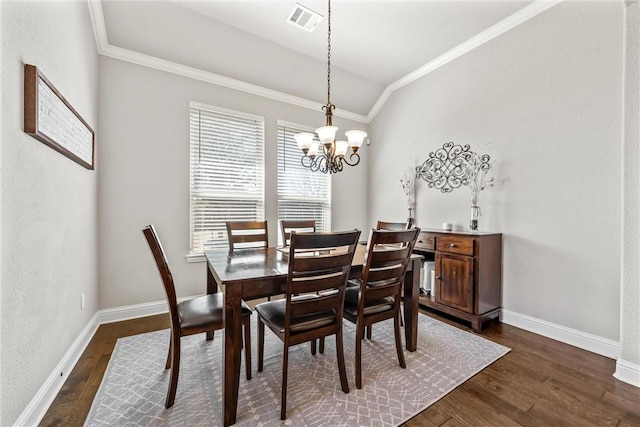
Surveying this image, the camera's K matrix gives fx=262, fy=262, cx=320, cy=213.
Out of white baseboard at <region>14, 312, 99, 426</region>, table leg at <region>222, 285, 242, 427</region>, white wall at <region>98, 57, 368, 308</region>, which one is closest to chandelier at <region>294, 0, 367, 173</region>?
table leg at <region>222, 285, 242, 427</region>

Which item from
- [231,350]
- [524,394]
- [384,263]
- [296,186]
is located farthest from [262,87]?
[524,394]

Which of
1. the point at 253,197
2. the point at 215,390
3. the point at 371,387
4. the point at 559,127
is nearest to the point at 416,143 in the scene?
the point at 559,127

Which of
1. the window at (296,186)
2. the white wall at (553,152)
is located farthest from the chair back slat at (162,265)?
the white wall at (553,152)

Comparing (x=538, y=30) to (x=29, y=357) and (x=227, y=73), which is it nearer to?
(x=227, y=73)

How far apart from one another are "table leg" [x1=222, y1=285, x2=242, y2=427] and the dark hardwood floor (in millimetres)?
832

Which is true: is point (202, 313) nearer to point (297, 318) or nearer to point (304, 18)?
point (297, 318)

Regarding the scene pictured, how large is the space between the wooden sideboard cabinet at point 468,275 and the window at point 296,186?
1.83m

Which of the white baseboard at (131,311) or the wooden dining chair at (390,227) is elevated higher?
the wooden dining chair at (390,227)

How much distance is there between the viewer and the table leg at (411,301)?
2.20 m

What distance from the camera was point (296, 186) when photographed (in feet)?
13.1

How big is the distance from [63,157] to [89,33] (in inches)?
A: 55.5

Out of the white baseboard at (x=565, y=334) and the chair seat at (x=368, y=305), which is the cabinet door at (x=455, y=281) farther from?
the chair seat at (x=368, y=305)

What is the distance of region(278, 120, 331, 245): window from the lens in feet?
12.6

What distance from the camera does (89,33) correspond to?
239 centimetres
